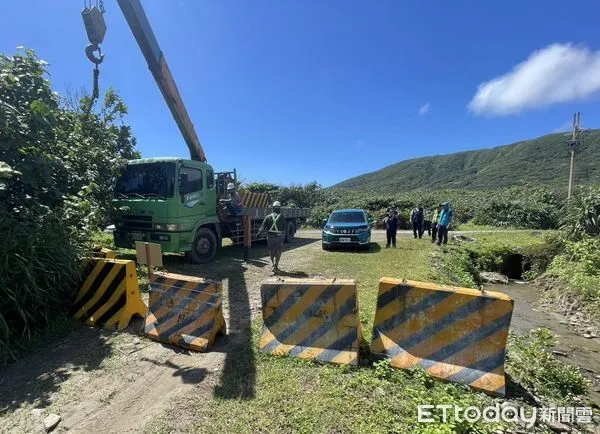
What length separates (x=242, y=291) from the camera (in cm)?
671

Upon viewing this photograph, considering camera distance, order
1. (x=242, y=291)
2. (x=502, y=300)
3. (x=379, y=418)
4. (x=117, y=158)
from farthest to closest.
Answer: (x=117, y=158) < (x=242, y=291) < (x=502, y=300) < (x=379, y=418)

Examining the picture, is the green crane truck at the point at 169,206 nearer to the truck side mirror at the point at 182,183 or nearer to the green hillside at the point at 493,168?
the truck side mirror at the point at 182,183

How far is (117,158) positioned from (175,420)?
7.37 metres

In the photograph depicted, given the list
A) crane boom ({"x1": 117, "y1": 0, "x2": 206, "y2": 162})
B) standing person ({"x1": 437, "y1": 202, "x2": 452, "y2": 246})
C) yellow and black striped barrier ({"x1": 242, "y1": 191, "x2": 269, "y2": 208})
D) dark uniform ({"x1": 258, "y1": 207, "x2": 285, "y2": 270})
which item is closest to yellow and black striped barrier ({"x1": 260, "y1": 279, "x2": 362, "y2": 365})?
dark uniform ({"x1": 258, "y1": 207, "x2": 285, "y2": 270})

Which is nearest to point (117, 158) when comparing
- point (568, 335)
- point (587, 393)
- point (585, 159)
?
point (587, 393)

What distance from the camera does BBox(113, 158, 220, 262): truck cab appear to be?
26.2 ft

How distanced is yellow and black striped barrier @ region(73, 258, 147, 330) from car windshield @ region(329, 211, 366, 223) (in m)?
8.88

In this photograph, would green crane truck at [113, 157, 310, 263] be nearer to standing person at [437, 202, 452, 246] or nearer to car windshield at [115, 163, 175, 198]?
car windshield at [115, 163, 175, 198]

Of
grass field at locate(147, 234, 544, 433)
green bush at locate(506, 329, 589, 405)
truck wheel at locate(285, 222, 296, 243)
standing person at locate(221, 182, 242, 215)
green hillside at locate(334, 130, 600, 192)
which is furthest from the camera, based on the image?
green hillside at locate(334, 130, 600, 192)

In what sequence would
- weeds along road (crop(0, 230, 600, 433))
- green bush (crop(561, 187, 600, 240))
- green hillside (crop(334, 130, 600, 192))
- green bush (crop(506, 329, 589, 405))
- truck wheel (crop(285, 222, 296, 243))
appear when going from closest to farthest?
weeds along road (crop(0, 230, 600, 433)), green bush (crop(506, 329, 589, 405)), green bush (crop(561, 187, 600, 240)), truck wheel (crop(285, 222, 296, 243)), green hillside (crop(334, 130, 600, 192))

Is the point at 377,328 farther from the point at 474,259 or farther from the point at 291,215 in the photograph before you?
the point at 291,215

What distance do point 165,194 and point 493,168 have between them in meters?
95.5

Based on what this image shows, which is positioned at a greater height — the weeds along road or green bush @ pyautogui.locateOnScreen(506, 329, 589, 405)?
the weeds along road

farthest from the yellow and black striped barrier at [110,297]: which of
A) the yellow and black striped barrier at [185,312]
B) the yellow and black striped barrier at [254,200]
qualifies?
the yellow and black striped barrier at [254,200]
